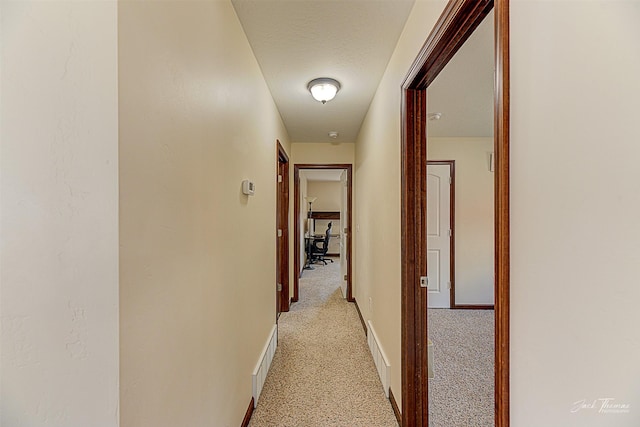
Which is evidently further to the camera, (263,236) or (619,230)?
(263,236)

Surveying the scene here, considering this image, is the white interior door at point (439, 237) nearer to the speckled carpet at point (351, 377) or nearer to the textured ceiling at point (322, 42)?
the speckled carpet at point (351, 377)

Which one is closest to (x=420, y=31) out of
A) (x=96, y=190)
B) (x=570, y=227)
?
(x=570, y=227)

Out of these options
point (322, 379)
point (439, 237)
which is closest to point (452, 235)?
point (439, 237)

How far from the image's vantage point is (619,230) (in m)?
0.52

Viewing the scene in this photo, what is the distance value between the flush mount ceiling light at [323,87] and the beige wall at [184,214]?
2.23 ft

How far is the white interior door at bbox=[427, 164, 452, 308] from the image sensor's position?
4098 millimetres

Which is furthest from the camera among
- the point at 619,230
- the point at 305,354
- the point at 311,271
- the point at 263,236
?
the point at 311,271

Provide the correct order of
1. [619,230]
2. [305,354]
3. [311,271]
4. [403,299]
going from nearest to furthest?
[619,230]
[403,299]
[305,354]
[311,271]

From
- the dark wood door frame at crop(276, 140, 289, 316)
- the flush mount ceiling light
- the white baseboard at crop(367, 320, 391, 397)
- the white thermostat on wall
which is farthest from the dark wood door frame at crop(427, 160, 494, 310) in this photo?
the white thermostat on wall

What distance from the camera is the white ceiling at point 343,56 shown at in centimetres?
157

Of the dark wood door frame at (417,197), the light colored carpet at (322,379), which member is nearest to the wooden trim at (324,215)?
the light colored carpet at (322,379)

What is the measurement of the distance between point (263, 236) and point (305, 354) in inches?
46.9

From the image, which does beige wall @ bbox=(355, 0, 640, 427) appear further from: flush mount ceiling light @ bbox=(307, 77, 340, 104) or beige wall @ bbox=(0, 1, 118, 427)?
flush mount ceiling light @ bbox=(307, 77, 340, 104)

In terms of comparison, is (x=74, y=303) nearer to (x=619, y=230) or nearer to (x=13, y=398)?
(x=13, y=398)
